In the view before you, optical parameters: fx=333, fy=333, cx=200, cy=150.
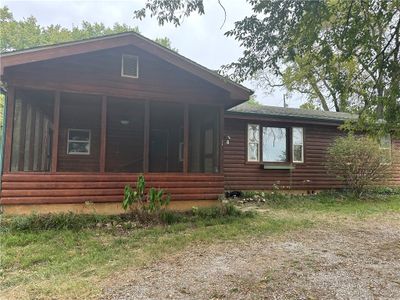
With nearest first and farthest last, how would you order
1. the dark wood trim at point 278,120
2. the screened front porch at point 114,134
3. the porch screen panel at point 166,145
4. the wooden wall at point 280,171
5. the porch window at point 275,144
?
the screened front porch at point 114,134, the dark wood trim at point 278,120, the wooden wall at point 280,171, the porch screen panel at point 166,145, the porch window at point 275,144

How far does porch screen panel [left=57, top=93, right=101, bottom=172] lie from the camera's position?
10680 mm

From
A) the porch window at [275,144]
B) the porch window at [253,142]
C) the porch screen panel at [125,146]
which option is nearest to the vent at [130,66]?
the porch screen panel at [125,146]

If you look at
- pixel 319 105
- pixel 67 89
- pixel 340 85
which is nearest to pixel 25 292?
pixel 67 89

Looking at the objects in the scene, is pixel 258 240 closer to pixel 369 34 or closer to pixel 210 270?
pixel 210 270

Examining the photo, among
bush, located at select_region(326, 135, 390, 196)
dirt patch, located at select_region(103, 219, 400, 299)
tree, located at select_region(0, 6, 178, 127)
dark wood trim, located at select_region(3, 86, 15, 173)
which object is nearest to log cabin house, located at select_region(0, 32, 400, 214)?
dark wood trim, located at select_region(3, 86, 15, 173)

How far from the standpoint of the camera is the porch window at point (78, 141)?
1093cm

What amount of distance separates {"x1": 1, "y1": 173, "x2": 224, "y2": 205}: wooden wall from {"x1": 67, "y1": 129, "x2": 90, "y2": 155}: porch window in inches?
171

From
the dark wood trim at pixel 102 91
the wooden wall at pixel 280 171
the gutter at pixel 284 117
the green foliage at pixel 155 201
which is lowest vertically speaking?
the green foliage at pixel 155 201

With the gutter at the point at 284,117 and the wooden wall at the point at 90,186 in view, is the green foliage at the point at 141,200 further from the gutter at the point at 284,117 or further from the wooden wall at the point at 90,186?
the gutter at the point at 284,117

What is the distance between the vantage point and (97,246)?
190 inches

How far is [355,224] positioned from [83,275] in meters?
5.65

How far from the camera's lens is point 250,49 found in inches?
233

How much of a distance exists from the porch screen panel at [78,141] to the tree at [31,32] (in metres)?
19.0

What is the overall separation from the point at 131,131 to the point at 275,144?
5.13 metres
